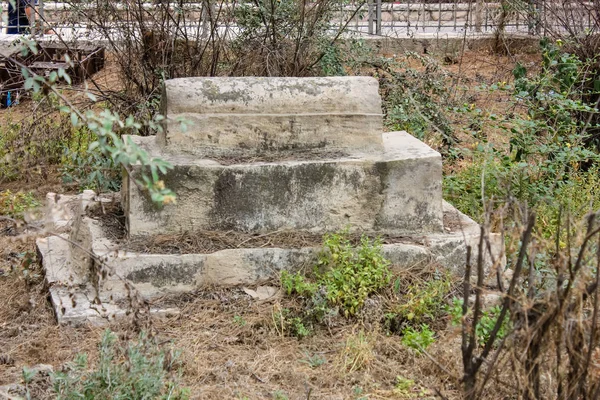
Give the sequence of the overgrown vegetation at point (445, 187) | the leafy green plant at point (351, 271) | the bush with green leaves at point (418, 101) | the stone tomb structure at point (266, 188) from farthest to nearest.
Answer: the bush with green leaves at point (418, 101), the stone tomb structure at point (266, 188), the leafy green plant at point (351, 271), the overgrown vegetation at point (445, 187)

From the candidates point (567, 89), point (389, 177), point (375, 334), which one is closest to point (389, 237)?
point (389, 177)

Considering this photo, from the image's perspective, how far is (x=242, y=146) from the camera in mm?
5223

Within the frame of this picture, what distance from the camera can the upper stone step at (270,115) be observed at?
5148 millimetres

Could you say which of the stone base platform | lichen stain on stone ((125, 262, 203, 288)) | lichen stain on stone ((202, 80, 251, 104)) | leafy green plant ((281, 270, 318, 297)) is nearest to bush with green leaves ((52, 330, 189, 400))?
the stone base platform

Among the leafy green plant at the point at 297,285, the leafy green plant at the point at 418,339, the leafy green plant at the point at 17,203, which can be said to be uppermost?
the leafy green plant at the point at 17,203

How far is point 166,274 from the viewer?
16.2 feet

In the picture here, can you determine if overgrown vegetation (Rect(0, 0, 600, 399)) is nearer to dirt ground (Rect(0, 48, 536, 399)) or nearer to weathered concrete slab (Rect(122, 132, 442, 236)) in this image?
dirt ground (Rect(0, 48, 536, 399))

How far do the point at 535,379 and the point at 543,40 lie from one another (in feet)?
18.4

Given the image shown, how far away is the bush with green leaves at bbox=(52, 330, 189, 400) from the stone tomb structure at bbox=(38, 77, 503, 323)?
1154 mm

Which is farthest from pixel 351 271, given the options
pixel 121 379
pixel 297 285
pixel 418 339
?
A: pixel 121 379

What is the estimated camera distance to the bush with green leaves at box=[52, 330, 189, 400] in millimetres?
3572

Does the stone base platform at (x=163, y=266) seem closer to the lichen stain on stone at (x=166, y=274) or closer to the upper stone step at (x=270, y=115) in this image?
the lichen stain on stone at (x=166, y=274)

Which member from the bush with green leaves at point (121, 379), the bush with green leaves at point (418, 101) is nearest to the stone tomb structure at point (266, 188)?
the bush with green leaves at point (121, 379)

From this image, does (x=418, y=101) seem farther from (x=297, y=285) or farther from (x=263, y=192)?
(x=297, y=285)
